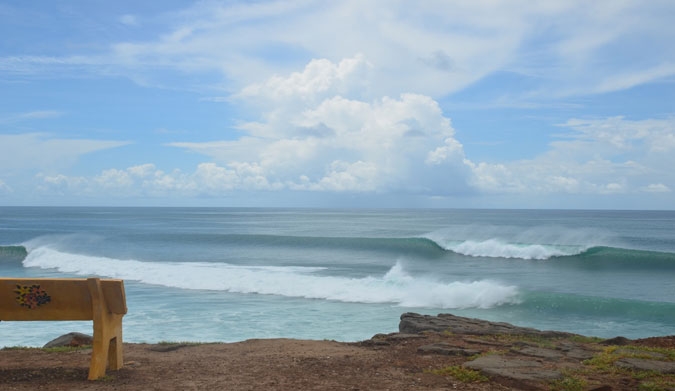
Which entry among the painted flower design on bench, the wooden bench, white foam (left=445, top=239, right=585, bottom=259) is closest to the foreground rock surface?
the wooden bench

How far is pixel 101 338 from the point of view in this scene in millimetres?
4891

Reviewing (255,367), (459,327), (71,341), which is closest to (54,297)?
(255,367)

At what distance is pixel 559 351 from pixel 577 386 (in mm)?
1612

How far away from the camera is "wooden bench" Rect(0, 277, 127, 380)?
486cm

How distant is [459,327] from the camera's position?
24.6 feet

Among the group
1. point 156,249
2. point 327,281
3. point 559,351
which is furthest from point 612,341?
point 156,249

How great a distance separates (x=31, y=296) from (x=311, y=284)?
39.2ft

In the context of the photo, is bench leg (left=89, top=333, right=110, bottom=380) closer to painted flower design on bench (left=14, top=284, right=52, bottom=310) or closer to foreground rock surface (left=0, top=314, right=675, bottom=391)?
foreground rock surface (left=0, top=314, right=675, bottom=391)

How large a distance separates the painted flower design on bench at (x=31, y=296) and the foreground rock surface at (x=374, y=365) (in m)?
0.65

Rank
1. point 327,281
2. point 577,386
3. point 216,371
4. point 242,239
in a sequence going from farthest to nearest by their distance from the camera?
point 242,239, point 327,281, point 216,371, point 577,386

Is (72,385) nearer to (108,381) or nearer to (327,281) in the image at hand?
(108,381)

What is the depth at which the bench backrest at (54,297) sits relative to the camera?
4.86 metres

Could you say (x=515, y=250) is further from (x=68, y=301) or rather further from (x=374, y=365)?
(x=68, y=301)

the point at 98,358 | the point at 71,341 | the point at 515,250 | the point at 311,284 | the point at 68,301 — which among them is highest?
the point at 68,301
